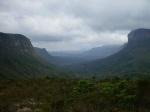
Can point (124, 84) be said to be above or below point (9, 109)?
above

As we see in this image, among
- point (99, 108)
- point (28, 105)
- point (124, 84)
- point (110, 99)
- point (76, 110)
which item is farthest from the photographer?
point (124, 84)

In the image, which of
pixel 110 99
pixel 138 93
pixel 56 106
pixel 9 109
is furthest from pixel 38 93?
pixel 138 93

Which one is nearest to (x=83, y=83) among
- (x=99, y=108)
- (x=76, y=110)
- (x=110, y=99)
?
(x=110, y=99)

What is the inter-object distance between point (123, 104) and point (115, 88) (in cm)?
257

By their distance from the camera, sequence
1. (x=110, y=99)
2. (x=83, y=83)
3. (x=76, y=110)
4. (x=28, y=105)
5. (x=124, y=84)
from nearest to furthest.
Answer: (x=76, y=110) < (x=110, y=99) < (x=28, y=105) < (x=124, y=84) < (x=83, y=83)

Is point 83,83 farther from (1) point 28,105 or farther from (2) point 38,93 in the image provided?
(1) point 28,105

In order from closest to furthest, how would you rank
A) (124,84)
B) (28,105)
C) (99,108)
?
1. (99,108)
2. (28,105)
3. (124,84)

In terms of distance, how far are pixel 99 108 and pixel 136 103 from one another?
1.94 meters

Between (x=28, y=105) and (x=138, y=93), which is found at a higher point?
(x=138, y=93)

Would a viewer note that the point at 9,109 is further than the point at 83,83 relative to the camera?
No

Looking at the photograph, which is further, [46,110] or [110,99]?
[110,99]

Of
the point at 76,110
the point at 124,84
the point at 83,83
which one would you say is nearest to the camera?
the point at 76,110

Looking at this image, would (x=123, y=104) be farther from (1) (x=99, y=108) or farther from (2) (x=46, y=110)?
(2) (x=46, y=110)

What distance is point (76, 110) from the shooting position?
31.3 ft
